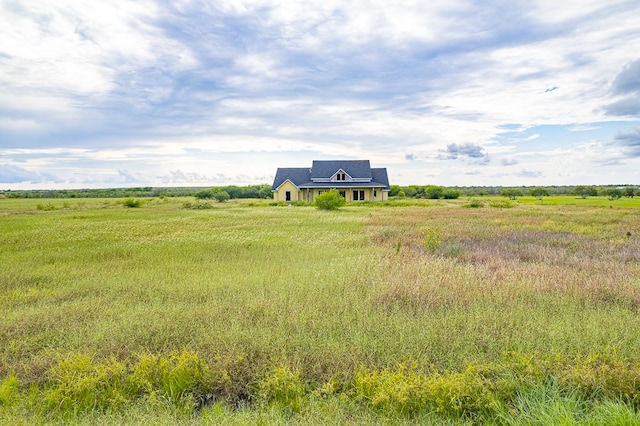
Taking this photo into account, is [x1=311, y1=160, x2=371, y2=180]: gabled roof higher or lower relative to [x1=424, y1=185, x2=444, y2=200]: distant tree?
higher

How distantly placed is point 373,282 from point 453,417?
4.50 metres

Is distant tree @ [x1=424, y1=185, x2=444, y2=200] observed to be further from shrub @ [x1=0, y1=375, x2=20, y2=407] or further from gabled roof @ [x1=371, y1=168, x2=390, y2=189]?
shrub @ [x1=0, y1=375, x2=20, y2=407]

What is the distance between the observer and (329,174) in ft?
173

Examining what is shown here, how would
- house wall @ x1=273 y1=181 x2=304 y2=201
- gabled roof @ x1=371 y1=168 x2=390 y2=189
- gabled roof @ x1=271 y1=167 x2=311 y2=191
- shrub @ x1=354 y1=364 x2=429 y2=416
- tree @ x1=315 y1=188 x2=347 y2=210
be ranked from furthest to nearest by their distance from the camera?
1. gabled roof @ x1=371 y1=168 x2=390 y2=189
2. gabled roof @ x1=271 y1=167 x2=311 y2=191
3. house wall @ x1=273 y1=181 x2=304 y2=201
4. tree @ x1=315 y1=188 x2=347 y2=210
5. shrub @ x1=354 y1=364 x2=429 y2=416

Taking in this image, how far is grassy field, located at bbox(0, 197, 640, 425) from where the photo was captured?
416cm

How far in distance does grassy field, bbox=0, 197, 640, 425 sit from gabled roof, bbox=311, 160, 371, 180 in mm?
42195

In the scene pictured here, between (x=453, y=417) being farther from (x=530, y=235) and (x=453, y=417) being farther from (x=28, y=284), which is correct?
(x=530, y=235)

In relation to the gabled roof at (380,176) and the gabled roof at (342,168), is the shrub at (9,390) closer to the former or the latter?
the gabled roof at (342,168)

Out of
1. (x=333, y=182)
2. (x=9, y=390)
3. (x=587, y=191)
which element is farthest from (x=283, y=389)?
(x=587, y=191)

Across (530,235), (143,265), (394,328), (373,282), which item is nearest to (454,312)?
(394,328)

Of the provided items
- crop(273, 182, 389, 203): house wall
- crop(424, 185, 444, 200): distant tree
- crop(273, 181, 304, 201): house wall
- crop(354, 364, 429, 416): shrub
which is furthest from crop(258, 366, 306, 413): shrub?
crop(424, 185, 444, 200): distant tree

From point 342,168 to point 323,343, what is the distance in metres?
48.4

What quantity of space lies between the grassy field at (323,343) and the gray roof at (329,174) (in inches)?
1649

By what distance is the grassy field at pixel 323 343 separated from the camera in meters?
4.16
